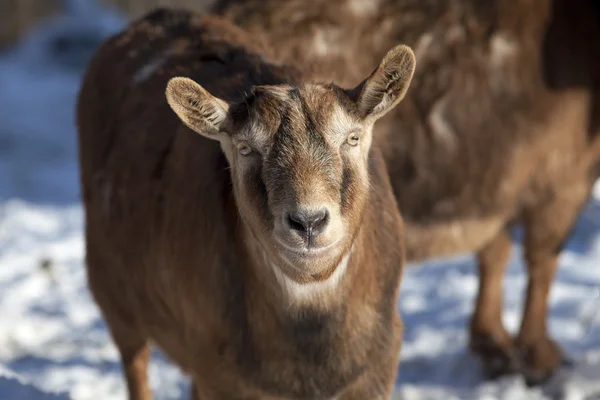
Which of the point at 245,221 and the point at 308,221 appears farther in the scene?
the point at 245,221

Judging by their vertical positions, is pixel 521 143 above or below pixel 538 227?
above

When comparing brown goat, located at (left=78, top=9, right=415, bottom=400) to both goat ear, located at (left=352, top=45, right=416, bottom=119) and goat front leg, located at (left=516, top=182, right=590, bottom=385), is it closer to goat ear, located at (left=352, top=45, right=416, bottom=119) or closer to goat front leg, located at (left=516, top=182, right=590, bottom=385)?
goat ear, located at (left=352, top=45, right=416, bottom=119)

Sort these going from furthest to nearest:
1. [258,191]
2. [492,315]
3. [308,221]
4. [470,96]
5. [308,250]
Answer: [492,315]
[470,96]
[258,191]
[308,250]
[308,221]

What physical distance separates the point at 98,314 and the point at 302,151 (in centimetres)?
338

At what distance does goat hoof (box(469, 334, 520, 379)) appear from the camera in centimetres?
558

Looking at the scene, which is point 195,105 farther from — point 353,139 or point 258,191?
point 353,139

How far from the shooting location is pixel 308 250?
3.11 metres

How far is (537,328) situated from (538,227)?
0.61 meters

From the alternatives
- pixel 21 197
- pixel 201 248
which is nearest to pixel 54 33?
pixel 21 197

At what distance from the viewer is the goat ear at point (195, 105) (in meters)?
3.24

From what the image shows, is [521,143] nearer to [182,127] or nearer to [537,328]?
[537,328]

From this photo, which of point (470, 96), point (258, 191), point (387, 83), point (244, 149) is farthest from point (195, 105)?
point (470, 96)

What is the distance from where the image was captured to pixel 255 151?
129 inches

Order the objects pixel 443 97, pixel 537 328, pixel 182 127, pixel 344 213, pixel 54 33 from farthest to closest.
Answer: pixel 54 33 → pixel 537 328 → pixel 443 97 → pixel 182 127 → pixel 344 213
